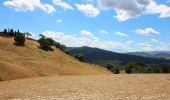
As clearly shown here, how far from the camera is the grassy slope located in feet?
230

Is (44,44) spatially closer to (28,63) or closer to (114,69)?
(28,63)

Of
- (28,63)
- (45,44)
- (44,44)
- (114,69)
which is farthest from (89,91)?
(114,69)

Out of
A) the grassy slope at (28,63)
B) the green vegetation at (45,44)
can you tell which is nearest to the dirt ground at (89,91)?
the grassy slope at (28,63)

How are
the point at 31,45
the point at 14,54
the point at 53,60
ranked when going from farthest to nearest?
the point at 31,45, the point at 53,60, the point at 14,54

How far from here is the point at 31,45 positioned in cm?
11744

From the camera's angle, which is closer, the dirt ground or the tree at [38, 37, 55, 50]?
the dirt ground

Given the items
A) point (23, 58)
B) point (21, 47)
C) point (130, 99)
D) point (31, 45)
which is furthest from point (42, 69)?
point (130, 99)

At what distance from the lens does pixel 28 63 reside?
87500 mm

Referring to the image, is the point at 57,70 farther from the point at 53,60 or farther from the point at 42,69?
the point at 53,60

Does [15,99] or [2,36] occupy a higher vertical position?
[2,36]

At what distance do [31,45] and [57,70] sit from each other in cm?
3219

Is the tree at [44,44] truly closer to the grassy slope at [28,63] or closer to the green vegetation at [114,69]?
the grassy slope at [28,63]

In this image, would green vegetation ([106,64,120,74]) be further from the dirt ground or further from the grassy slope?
the dirt ground

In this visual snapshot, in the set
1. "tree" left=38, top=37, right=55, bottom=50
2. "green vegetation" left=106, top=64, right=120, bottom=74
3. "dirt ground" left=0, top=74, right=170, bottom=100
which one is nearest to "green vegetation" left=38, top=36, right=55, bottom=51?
"tree" left=38, top=37, right=55, bottom=50
